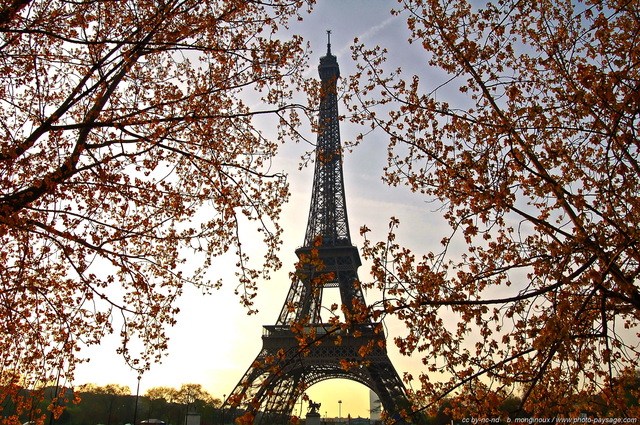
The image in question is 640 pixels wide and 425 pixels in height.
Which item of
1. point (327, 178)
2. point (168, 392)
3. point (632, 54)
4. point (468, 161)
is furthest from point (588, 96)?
point (168, 392)

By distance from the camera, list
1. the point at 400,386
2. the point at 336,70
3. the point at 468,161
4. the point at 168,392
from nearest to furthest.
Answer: the point at 468,161, the point at 400,386, the point at 336,70, the point at 168,392

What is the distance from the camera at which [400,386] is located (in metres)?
40.2

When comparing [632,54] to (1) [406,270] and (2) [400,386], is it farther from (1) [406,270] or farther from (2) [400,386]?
(2) [400,386]

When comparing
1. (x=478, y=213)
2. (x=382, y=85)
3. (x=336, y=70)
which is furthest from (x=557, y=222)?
(x=336, y=70)

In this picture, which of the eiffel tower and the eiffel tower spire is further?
the eiffel tower spire

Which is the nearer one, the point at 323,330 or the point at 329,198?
the point at 323,330

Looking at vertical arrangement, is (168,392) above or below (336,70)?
below

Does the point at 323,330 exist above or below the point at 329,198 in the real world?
below

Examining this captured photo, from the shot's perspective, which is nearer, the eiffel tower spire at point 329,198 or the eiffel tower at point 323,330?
the eiffel tower at point 323,330

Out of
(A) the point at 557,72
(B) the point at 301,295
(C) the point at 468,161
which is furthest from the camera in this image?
(B) the point at 301,295

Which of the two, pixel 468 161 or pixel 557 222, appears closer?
pixel 468 161

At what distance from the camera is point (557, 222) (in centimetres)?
810

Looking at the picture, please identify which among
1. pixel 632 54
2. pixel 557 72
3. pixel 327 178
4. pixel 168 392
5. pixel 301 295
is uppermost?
pixel 327 178

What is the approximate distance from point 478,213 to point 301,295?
3915 centimetres
